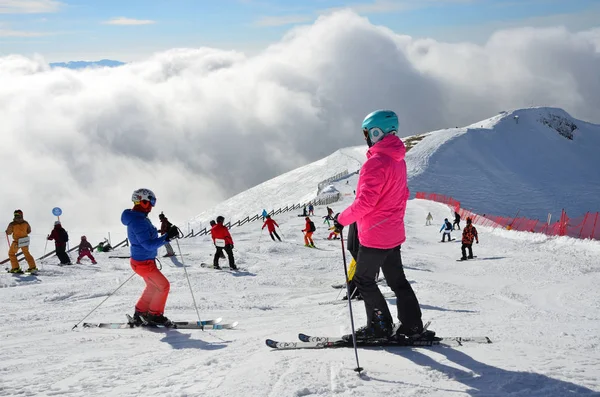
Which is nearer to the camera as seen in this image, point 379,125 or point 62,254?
point 379,125

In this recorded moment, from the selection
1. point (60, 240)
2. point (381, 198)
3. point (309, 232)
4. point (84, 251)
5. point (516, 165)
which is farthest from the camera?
point (516, 165)

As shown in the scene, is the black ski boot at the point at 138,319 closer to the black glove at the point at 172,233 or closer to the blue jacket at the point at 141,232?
the blue jacket at the point at 141,232

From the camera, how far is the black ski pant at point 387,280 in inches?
185

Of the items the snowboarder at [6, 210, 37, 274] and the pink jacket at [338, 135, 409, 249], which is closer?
the pink jacket at [338, 135, 409, 249]

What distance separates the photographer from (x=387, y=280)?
4.92 m

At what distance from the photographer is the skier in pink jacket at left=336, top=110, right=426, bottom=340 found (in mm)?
4512

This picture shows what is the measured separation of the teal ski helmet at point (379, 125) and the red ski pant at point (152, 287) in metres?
3.66

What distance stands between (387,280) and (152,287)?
11.9 feet

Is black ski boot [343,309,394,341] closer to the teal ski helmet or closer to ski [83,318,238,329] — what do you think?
the teal ski helmet

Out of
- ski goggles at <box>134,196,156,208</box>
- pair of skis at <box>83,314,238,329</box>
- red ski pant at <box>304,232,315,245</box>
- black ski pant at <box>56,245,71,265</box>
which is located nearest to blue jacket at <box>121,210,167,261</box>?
ski goggles at <box>134,196,156,208</box>

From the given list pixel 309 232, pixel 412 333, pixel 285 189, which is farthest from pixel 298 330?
pixel 285 189

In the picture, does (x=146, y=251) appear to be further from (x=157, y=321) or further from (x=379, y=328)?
(x=379, y=328)

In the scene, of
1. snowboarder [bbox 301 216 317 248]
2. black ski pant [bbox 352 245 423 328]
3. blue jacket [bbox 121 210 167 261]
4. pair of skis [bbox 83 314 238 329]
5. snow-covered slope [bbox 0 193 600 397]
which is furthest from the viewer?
snowboarder [bbox 301 216 317 248]

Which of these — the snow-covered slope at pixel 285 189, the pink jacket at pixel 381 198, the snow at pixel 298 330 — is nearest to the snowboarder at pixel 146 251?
the snow at pixel 298 330
